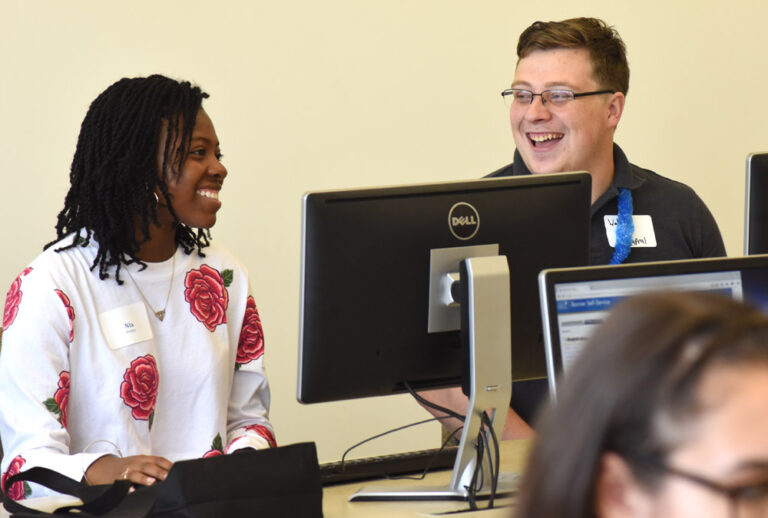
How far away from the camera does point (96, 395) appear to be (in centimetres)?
204

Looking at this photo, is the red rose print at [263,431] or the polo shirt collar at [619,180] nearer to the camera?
the red rose print at [263,431]

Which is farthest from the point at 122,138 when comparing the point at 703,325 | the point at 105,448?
the point at 703,325

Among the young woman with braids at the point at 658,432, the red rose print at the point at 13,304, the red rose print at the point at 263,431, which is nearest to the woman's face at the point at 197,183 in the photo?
the red rose print at the point at 13,304

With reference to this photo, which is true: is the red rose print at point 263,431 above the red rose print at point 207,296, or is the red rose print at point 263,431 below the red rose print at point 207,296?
below

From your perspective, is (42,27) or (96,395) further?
(42,27)

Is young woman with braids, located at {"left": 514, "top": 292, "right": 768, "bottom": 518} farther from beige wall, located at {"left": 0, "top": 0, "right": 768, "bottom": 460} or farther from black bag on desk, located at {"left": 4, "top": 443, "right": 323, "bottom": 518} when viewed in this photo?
beige wall, located at {"left": 0, "top": 0, "right": 768, "bottom": 460}

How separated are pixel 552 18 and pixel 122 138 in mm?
2211

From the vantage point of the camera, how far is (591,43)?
264cm

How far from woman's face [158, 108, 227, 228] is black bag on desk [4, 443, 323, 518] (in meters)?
0.69

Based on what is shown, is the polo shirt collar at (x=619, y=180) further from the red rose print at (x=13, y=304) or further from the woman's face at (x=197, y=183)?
the red rose print at (x=13, y=304)

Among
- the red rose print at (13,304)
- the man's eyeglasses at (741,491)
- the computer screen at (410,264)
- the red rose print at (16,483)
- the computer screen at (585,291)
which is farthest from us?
the red rose print at (13,304)

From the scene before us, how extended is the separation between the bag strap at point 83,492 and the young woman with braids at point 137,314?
249mm

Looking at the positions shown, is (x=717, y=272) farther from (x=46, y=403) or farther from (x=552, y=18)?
(x=552, y=18)

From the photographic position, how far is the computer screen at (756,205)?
77.8 inches
